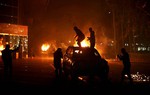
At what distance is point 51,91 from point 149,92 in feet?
11.9

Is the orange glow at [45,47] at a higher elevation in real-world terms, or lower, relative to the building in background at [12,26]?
lower

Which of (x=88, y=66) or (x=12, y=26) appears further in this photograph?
(x=12, y=26)

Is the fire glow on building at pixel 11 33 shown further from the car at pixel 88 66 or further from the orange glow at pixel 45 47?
the car at pixel 88 66

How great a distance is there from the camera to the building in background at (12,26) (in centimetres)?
3512

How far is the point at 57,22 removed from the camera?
52906mm

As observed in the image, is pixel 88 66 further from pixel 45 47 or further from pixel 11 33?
pixel 45 47

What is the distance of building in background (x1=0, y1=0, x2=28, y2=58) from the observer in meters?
35.1

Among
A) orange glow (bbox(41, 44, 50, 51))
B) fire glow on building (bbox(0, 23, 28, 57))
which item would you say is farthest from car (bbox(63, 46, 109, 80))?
orange glow (bbox(41, 44, 50, 51))

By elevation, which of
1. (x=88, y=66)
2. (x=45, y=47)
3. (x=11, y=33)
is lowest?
(x=88, y=66)

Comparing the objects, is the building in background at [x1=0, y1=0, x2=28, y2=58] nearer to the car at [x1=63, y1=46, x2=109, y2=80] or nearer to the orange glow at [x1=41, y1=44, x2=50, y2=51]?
the orange glow at [x1=41, y1=44, x2=50, y2=51]

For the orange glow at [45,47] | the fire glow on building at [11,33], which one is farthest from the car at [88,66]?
the orange glow at [45,47]

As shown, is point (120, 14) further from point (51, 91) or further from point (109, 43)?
point (51, 91)

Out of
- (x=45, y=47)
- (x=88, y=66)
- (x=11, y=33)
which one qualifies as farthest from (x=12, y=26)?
(x=88, y=66)

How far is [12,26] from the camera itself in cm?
3531
